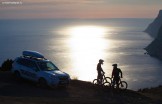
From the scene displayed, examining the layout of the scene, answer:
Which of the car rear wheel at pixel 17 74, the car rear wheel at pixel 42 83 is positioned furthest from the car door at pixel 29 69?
the car rear wheel at pixel 17 74

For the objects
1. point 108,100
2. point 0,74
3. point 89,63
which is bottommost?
point 108,100

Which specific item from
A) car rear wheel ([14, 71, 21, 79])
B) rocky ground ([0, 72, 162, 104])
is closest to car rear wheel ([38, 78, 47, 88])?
rocky ground ([0, 72, 162, 104])

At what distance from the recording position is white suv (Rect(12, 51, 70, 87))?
19.8 m

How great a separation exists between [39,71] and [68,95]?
3.04 metres

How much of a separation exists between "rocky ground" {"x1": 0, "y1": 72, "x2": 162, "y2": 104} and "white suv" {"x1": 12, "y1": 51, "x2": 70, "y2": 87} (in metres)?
0.47

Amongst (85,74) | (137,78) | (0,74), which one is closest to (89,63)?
(85,74)

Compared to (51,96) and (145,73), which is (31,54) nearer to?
(51,96)

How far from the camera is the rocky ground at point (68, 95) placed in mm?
16427

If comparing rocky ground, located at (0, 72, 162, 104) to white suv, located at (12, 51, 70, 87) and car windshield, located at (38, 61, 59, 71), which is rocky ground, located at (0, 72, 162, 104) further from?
car windshield, located at (38, 61, 59, 71)

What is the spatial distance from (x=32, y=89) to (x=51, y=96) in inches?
87.3

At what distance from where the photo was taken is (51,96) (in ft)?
58.1

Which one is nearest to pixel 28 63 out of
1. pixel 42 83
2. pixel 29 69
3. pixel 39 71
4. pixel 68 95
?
pixel 29 69

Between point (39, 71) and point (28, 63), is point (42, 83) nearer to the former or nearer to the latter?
point (39, 71)

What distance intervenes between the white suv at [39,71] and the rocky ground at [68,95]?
0.47m
